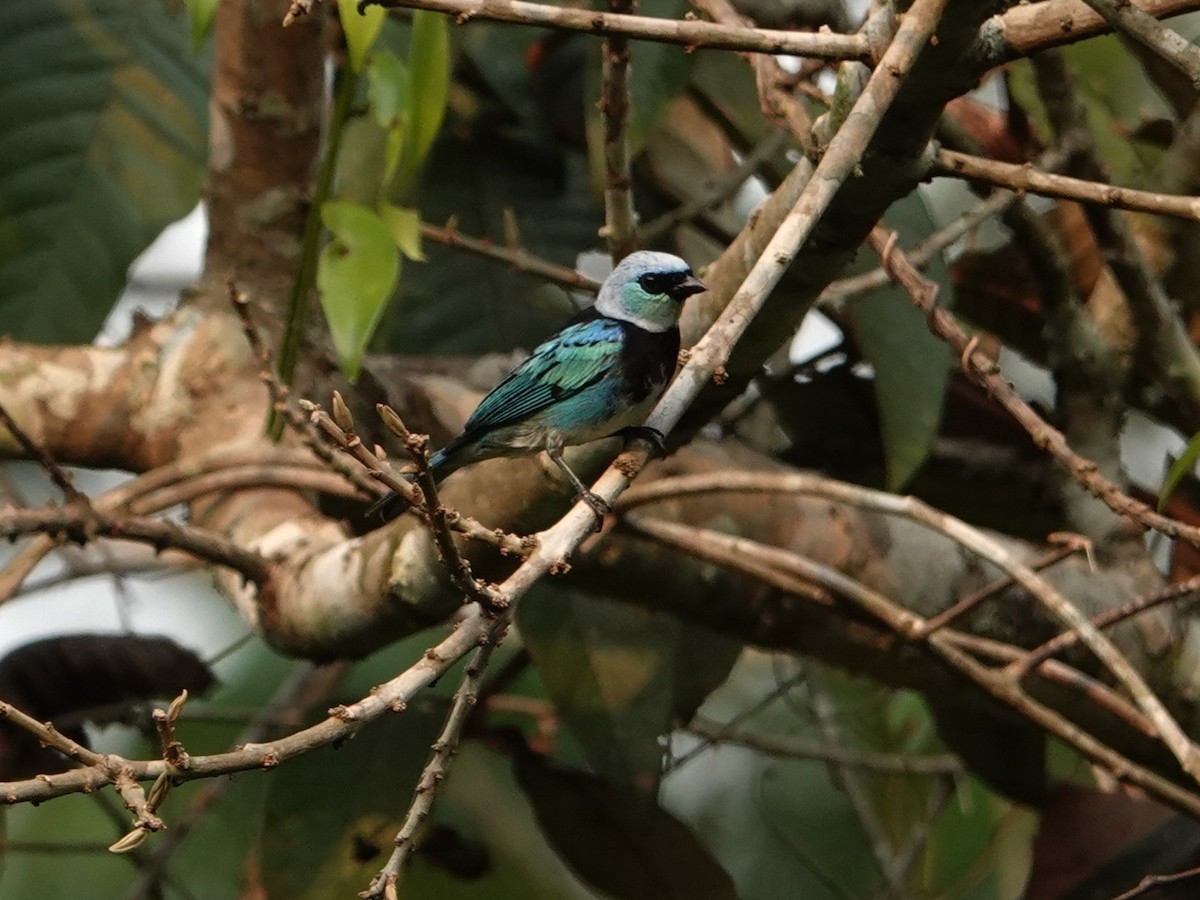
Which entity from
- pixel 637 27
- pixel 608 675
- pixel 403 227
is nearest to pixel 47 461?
pixel 403 227

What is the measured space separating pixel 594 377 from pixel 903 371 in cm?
71

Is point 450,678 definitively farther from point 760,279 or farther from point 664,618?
point 760,279

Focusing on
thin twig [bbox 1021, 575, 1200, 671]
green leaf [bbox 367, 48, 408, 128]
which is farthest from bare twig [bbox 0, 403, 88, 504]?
thin twig [bbox 1021, 575, 1200, 671]

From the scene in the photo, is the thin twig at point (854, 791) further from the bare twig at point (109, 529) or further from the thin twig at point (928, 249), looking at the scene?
the bare twig at point (109, 529)

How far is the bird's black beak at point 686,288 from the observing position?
8.82ft

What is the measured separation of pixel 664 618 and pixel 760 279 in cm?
167

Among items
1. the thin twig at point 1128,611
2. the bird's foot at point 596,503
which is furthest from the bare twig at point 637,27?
the thin twig at point 1128,611

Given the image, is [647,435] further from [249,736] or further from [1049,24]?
[249,736]

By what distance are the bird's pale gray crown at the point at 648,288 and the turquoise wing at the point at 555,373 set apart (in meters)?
0.05

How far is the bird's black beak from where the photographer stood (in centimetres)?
269

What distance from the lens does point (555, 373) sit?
2.68m

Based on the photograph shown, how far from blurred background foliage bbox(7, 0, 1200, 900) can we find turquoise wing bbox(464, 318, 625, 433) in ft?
0.91

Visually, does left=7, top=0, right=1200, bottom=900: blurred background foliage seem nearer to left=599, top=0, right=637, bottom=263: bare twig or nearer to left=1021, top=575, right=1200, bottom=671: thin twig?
left=599, top=0, right=637, bottom=263: bare twig

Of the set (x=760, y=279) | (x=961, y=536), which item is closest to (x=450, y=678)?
(x=961, y=536)
